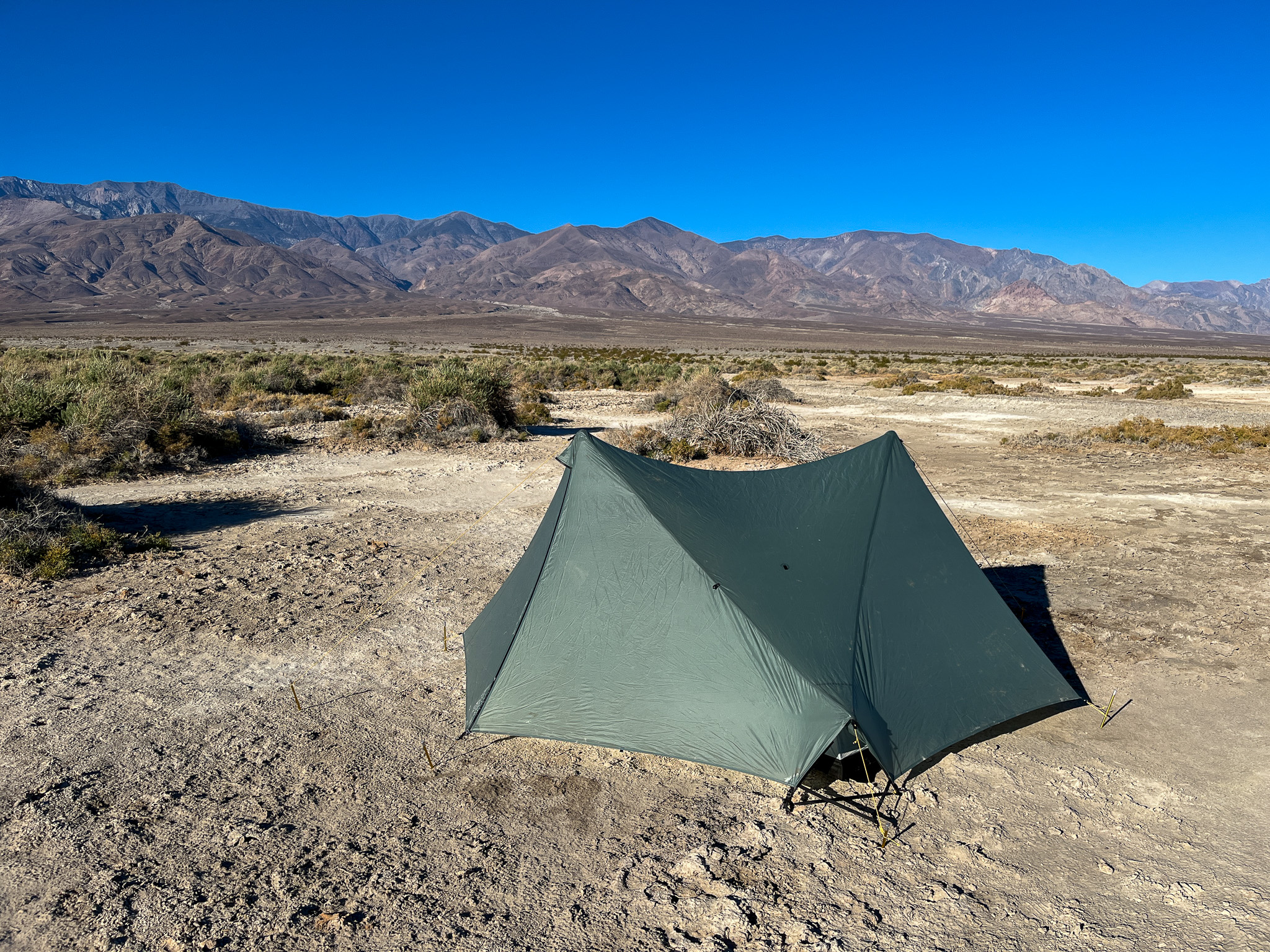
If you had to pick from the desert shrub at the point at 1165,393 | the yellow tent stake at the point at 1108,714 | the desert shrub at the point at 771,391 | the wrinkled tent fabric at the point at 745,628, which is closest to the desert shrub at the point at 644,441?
the desert shrub at the point at 771,391

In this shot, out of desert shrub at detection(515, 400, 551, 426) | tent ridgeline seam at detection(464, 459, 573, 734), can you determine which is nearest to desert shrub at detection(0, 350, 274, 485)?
desert shrub at detection(515, 400, 551, 426)

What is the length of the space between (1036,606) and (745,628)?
471cm

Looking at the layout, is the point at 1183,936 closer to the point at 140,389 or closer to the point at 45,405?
the point at 140,389

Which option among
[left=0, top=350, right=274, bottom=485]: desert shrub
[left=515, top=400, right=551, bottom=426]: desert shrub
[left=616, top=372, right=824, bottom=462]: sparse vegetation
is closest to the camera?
[left=0, top=350, right=274, bottom=485]: desert shrub

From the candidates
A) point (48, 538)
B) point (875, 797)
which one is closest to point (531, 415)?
point (48, 538)

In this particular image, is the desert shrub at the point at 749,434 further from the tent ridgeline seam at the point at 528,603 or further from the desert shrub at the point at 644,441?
the tent ridgeline seam at the point at 528,603

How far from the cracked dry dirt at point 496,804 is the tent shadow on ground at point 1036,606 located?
8 centimetres

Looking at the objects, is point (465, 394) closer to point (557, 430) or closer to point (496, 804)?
point (557, 430)

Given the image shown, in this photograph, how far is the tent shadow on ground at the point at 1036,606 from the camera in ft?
22.0

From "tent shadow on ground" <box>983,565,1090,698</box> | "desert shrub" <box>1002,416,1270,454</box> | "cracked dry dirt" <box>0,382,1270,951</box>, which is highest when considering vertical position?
"desert shrub" <box>1002,416,1270,454</box>

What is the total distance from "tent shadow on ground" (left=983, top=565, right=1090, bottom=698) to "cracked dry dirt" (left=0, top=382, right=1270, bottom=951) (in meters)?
0.08

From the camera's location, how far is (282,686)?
6.16 metres

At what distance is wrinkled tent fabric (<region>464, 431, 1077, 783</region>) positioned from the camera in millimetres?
4855

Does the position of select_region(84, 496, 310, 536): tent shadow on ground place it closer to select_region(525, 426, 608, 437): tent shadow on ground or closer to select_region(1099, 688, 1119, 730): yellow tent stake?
select_region(525, 426, 608, 437): tent shadow on ground
